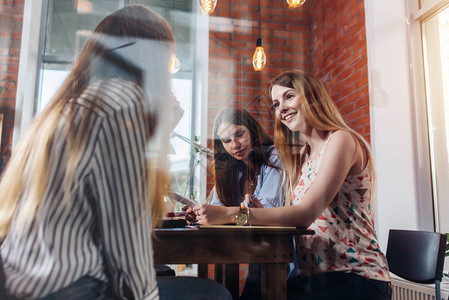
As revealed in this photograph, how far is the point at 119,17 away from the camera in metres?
0.83

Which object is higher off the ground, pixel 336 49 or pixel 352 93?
pixel 336 49

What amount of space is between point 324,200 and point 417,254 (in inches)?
35.1

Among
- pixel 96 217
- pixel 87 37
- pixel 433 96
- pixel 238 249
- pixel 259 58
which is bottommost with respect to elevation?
pixel 238 249

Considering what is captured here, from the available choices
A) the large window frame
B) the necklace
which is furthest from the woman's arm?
the large window frame

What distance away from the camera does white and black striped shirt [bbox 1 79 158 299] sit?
2.08 ft

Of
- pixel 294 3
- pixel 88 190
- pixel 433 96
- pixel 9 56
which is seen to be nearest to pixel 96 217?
pixel 88 190

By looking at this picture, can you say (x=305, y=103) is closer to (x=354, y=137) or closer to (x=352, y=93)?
(x=354, y=137)

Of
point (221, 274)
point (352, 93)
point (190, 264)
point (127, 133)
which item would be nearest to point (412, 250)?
point (352, 93)

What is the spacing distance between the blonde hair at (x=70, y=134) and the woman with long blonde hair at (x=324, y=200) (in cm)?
47

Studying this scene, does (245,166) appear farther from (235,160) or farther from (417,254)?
(417,254)

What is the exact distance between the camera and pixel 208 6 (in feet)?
4.03

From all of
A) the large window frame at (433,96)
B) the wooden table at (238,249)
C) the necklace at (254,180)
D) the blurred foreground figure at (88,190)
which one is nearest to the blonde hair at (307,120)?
the necklace at (254,180)

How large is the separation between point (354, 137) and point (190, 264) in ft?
2.28

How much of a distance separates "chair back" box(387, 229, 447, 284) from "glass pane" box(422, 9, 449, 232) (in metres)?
0.51
